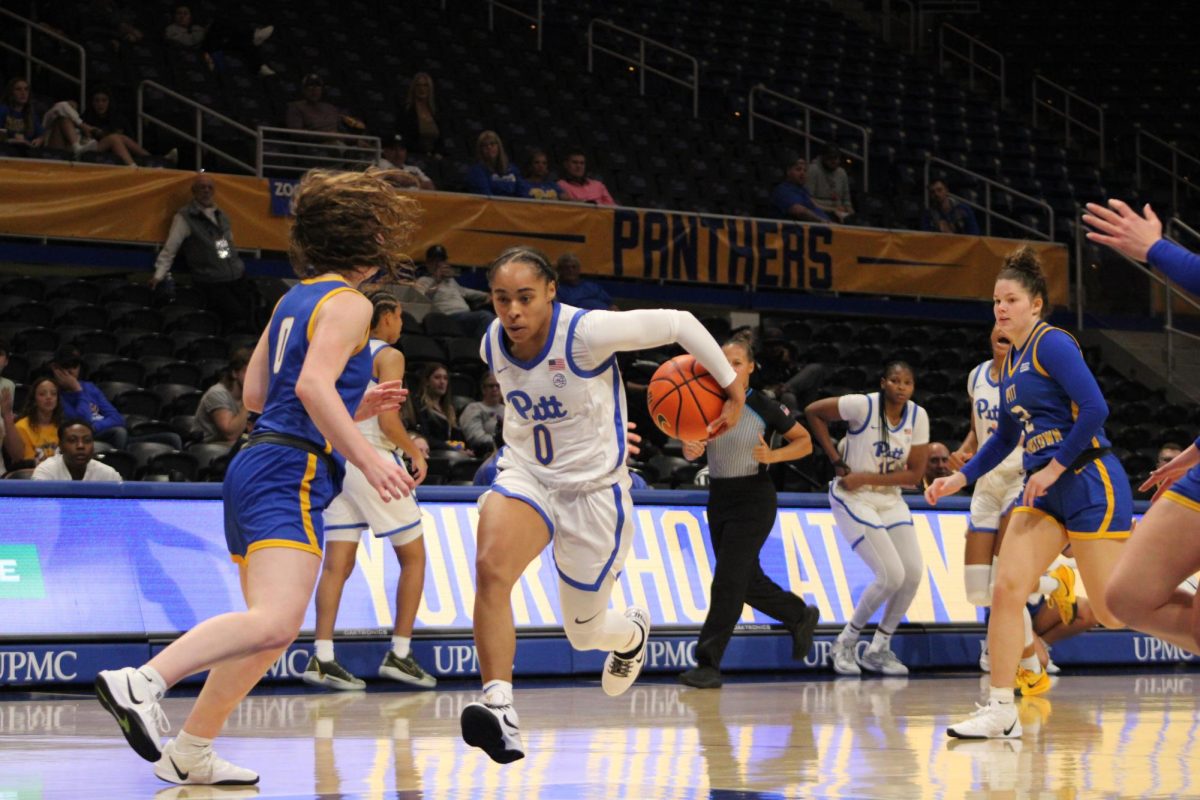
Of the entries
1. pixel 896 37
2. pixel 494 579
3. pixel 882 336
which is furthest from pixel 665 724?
pixel 896 37

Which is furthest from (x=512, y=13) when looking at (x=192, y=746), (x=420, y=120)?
(x=192, y=746)

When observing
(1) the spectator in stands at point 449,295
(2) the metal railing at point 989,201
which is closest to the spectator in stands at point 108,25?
(1) the spectator in stands at point 449,295

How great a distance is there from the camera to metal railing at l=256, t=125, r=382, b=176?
16750 millimetres

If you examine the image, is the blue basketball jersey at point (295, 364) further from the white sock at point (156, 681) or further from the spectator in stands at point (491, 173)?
the spectator in stands at point (491, 173)

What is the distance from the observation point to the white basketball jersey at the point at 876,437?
38.5 feet

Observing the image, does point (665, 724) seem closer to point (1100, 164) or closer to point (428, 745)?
point (428, 745)

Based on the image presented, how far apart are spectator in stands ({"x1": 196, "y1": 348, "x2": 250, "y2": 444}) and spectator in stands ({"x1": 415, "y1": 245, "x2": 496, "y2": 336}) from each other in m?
3.64

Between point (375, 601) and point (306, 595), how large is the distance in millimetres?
5250

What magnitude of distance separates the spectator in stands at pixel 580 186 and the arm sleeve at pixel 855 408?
6855mm

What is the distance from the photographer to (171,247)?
1492cm

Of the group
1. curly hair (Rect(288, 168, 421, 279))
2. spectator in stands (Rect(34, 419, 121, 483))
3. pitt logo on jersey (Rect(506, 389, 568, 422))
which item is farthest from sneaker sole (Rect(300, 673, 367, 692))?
curly hair (Rect(288, 168, 421, 279))

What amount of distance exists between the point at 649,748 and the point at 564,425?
139 centimetres

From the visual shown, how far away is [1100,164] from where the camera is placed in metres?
25.8

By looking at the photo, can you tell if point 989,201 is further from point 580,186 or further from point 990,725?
point 990,725
